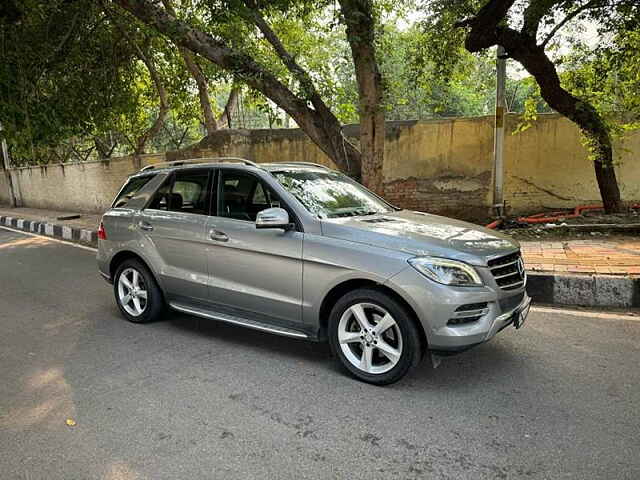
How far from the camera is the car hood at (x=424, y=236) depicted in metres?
3.26

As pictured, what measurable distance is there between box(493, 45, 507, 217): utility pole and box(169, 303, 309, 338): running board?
5.87m

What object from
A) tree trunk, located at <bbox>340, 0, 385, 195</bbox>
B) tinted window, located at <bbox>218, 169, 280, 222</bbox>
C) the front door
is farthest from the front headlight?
tree trunk, located at <bbox>340, 0, 385, 195</bbox>

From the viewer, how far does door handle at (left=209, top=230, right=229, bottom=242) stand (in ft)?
13.3

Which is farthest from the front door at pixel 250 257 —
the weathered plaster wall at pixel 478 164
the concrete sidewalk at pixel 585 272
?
the weathered plaster wall at pixel 478 164

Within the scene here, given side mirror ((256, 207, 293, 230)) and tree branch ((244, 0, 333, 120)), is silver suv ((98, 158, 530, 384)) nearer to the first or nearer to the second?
side mirror ((256, 207, 293, 230))

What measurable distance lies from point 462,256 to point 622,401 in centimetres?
131

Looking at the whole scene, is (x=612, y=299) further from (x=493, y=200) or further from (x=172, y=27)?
(x=172, y=27)

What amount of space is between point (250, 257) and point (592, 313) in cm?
340

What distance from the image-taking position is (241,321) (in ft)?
13.3

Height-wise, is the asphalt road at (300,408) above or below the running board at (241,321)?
below

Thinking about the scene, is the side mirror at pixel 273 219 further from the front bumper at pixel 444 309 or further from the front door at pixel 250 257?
the front bumper at pixel 444 309

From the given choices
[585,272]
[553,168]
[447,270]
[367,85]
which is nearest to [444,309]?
[447,270]

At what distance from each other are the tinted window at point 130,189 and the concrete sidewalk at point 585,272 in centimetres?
421

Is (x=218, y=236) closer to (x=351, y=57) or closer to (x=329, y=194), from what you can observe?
(x=329, y=194)
